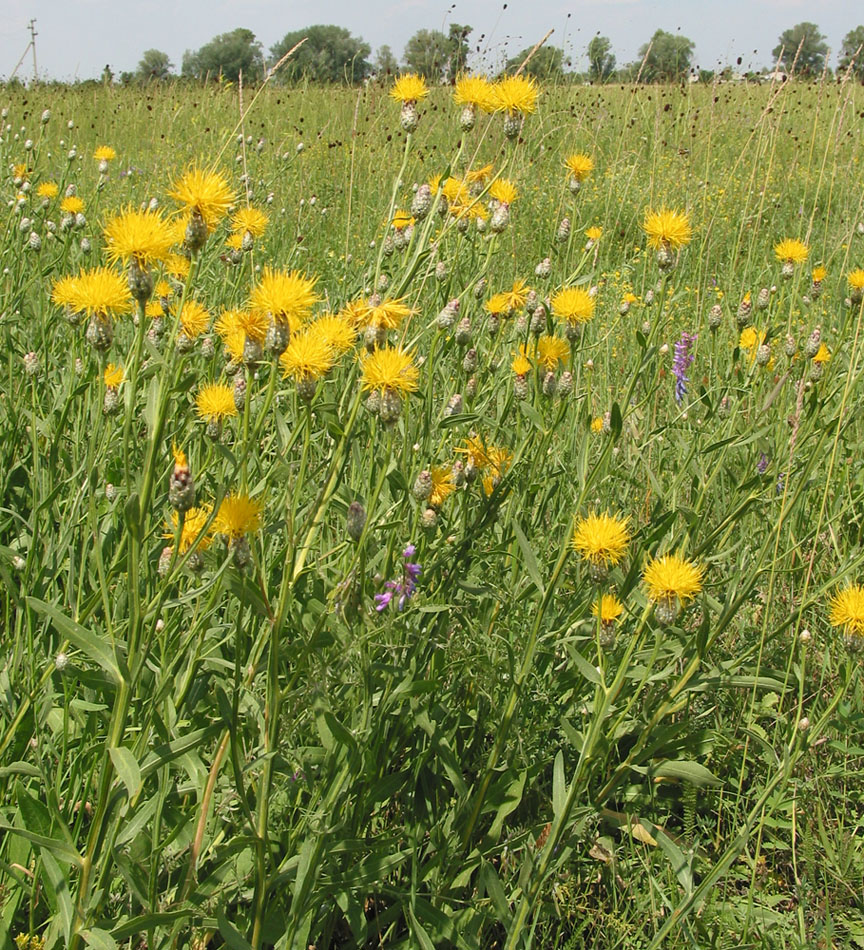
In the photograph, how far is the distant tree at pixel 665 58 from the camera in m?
5.84

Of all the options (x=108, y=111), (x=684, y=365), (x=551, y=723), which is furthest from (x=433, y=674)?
(x=108, y=111)

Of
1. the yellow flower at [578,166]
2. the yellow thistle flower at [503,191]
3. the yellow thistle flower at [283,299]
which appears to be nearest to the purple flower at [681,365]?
the yellow flower at [578,166]

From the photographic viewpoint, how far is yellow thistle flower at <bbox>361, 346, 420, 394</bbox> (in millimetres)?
1155

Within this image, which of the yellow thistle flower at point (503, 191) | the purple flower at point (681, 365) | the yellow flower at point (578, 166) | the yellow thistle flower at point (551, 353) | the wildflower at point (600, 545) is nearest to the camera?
the wildflower at point (600, 545)

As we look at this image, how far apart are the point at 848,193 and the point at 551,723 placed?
177 inches

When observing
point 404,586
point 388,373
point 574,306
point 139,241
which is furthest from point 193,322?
point 574,306

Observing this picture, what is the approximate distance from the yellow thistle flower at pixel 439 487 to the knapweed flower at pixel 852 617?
0.68 m

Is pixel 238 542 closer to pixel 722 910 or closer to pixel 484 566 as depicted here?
pixel 484 566

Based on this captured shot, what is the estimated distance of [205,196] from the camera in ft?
3.62

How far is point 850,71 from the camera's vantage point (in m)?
3.09

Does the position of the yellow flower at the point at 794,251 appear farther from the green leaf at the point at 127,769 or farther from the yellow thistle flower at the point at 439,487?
the green leaf at the point at 127,769

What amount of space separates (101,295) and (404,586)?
2.09 ft

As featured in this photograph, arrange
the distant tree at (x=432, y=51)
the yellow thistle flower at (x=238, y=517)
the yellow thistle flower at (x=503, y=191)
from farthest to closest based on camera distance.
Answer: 1. the distant tree at (x=432, y=51)
2. the yellow thistle flower at (x=503, y=191)
3. the yellow thistle flower at (x=238, y=517)

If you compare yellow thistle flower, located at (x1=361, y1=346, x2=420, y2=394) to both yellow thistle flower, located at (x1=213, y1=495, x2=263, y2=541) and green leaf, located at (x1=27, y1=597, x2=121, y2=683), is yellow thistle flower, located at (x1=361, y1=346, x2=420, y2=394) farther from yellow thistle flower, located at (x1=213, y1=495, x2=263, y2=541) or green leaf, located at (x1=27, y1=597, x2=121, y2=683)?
green leaf, located at (x1=27, y1=597, x2=121, y2=683)
